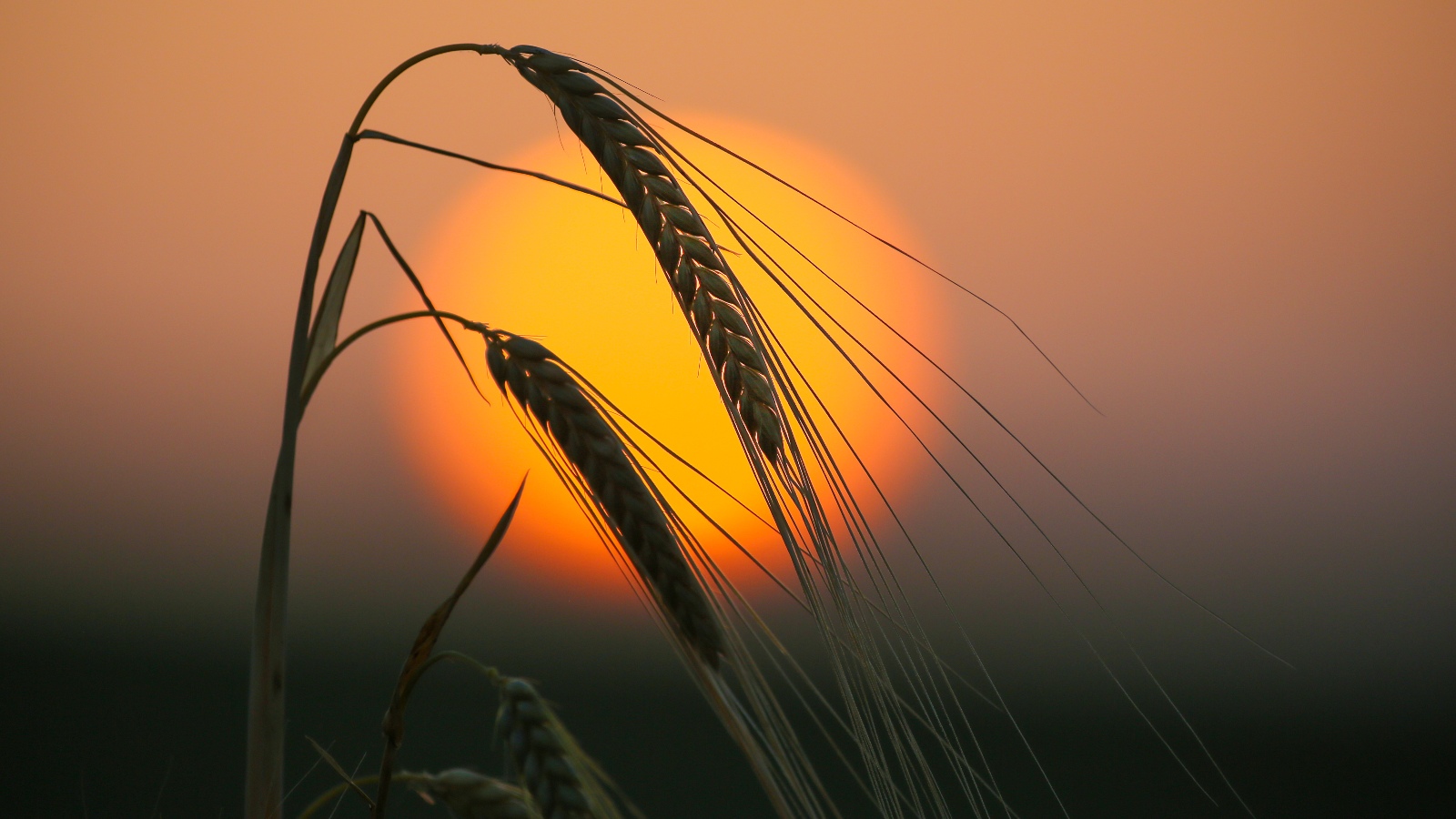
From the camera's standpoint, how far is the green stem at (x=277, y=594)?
19.2 inches

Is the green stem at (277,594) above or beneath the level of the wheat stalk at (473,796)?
above

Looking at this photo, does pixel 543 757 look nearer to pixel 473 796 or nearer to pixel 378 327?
pixel 473 796

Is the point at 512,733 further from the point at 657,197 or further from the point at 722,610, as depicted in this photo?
the point at 657,197

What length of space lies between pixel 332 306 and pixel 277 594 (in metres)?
0.21

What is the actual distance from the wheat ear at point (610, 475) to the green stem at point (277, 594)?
12 centimetres

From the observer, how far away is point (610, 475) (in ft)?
1.69

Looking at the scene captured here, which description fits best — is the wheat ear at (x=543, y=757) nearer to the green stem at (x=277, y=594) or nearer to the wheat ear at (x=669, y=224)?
the green stem at (x=277, y=594)

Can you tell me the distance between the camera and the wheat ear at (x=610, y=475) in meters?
0.50

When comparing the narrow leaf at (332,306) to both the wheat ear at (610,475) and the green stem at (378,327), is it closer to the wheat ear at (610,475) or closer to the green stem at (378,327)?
the green stem at (378,327)

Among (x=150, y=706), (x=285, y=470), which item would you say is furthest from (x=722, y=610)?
(x=150, y=706)

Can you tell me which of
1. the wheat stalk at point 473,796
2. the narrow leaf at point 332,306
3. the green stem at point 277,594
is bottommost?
the wheat stalk at point 473,796

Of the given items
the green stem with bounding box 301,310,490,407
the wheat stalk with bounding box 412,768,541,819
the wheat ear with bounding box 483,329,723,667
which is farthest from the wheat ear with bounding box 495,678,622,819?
the green stem with bounding box 301,310,490,407

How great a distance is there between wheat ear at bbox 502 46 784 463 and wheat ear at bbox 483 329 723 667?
0.08 m

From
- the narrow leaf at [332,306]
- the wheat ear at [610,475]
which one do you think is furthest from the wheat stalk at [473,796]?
the narrow leaf at [332,306]
